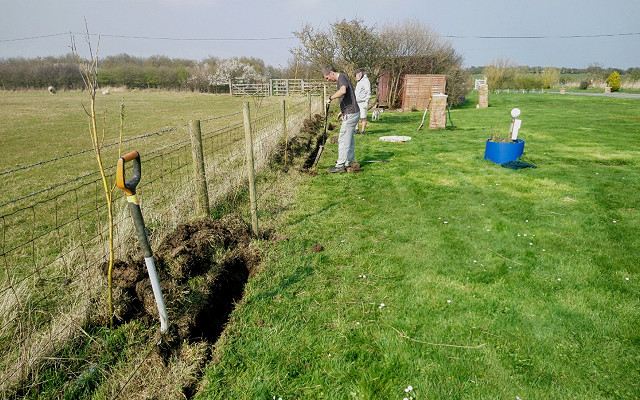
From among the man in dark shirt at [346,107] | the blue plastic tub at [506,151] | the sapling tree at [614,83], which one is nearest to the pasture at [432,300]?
the man in dark shirt at [346,107]

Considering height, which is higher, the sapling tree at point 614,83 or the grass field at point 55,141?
the sapling tree at point 614,83

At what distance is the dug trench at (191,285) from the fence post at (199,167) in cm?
35

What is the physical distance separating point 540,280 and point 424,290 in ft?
3.85

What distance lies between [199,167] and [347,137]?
3.54 meters

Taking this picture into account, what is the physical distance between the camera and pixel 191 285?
3.19m

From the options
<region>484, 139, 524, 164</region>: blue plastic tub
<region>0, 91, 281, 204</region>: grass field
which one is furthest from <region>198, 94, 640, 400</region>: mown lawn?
<region>0, 91, 281, 204</region>: grass field

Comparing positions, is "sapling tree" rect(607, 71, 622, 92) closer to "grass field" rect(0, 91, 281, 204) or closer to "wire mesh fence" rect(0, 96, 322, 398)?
"grass field" rect(0, 91, 281, 204)

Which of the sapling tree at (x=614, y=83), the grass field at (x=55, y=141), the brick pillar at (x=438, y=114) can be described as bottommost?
the grass field at (x=55, y=141)

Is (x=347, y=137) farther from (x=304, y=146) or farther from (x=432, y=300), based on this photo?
(x=432, y=300)

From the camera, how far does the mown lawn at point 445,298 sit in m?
2.34

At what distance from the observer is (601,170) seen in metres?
7.23

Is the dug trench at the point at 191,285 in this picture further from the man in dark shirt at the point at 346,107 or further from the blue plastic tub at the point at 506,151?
the blue plastic tub at the point at 506,151

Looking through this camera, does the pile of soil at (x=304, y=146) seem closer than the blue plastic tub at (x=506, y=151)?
No

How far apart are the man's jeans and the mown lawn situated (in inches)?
39.8
